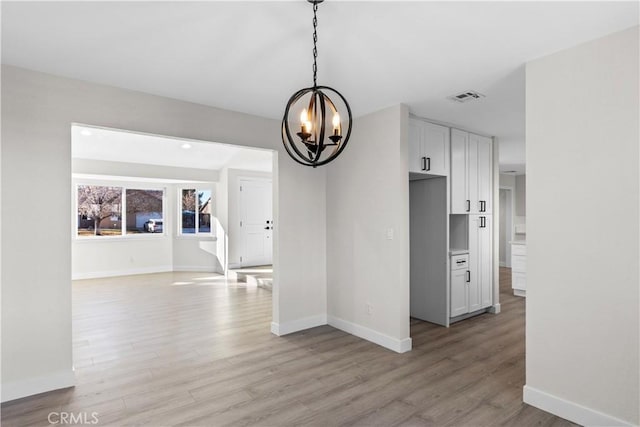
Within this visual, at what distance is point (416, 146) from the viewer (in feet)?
13.7

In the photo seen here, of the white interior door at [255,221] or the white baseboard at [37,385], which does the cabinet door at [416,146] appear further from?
the white interior door at [255,221]

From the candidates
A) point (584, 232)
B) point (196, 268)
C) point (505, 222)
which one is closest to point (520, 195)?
point (505, 222)

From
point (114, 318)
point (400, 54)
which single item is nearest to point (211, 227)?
point (114, 318)

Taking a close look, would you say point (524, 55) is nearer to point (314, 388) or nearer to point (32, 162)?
point (314, 388)

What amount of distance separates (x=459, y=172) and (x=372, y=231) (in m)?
1.58

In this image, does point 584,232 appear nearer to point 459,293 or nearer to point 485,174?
point 459,293

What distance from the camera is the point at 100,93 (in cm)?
313

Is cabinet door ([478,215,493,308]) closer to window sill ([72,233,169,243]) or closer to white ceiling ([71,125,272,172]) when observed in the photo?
white ceiling ([71,125,272,172])

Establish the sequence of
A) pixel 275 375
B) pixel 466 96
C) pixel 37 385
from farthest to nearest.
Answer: pixel 466 96, pixel 275 375, pixel 37 385

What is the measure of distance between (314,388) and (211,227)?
647 centimetres

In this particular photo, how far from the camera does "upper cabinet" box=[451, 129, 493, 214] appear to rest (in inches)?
183

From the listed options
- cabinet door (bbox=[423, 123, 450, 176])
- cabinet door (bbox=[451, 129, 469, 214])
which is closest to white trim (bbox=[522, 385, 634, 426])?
cabinet door (bbox=[451, 129, 469, 214])

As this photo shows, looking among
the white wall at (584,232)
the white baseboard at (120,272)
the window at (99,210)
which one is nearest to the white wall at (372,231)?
the white wall at (584,232)

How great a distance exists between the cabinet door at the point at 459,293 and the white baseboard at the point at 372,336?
1.18 meters
